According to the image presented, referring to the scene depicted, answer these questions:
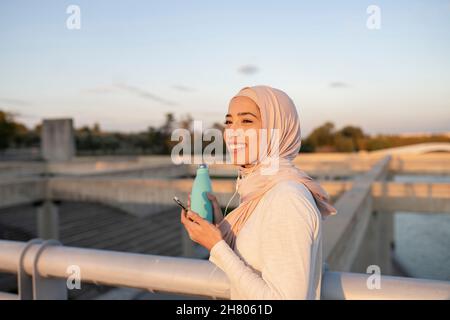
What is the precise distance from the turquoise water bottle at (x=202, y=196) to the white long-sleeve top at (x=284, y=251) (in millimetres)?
236

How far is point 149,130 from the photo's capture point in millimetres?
46469

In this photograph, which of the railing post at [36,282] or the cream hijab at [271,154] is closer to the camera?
the cream hijab at [271,154]

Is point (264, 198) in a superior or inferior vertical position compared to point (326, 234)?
superior

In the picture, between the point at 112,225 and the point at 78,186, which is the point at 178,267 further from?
the point at 112,225

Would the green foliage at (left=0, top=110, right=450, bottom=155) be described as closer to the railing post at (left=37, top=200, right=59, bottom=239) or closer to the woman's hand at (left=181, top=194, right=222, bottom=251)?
the railing post at (left=37, top=200, right=59, bottom=239)

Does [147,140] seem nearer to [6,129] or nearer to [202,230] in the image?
[6,129]

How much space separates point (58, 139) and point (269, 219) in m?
25.9

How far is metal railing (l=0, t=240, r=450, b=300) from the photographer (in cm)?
133

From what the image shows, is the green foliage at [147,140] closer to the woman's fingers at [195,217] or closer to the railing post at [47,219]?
the railing post at [47,219]

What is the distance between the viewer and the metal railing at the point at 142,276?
4.35 feet

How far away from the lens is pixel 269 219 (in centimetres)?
119

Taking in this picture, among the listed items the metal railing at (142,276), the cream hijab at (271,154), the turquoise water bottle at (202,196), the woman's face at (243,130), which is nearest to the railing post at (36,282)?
the metal railing at (142,276)
